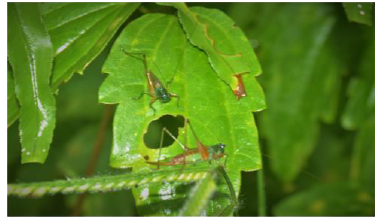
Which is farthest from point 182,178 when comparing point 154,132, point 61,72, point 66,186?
point 154,132

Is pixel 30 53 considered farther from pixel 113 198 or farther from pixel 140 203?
pixel 113 198

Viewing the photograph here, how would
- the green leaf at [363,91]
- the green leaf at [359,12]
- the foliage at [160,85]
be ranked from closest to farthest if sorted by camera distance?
the foliage at [160,85] < the green leaf at [359,12] < the green leaf at [363,91]

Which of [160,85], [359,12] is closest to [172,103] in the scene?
[160,85]

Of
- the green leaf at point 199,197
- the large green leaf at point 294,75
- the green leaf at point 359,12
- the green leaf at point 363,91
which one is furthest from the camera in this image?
the large green leaf at point 294,75

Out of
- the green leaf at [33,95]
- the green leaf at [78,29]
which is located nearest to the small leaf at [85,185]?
the green leaf at [33,95]

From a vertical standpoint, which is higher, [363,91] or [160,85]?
[160,85]

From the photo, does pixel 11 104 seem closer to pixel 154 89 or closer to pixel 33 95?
pixel 33 95

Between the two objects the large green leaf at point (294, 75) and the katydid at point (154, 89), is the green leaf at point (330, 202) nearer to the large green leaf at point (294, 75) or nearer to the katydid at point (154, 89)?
the large green leaf at point (294, 75)
